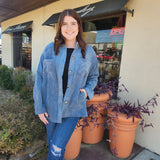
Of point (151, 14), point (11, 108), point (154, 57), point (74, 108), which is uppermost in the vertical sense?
point (151, 14)

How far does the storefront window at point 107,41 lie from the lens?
3232mm

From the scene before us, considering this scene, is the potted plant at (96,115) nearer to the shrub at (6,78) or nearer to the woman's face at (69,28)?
the woman's face at (69,28)

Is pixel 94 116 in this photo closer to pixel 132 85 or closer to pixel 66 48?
pixel 132 85

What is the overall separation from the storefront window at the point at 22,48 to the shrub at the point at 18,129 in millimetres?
4302

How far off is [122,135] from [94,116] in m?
0.50

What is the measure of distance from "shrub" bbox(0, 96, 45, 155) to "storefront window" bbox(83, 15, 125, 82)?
1.99 meters

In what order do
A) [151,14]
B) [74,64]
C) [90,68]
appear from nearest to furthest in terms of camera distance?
[74,64]
[90,68]
[151,14]

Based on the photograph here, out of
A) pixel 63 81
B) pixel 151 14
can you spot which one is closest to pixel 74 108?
pixel 63 81

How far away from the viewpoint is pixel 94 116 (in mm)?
2291

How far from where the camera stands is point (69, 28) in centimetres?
141

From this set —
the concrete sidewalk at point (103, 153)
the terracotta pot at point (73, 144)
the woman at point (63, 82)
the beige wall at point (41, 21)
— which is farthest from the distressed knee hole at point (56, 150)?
the beige wall at point (41, 21)

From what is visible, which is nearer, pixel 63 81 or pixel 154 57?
pixel 63 81

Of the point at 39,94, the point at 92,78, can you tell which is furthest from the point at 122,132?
the point at 39,94

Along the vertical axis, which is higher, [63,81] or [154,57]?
[154,57]
